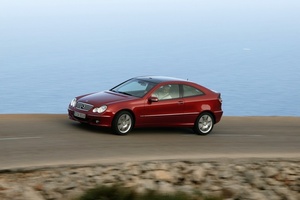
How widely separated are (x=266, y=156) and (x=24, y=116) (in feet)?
24.4

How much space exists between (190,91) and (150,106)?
5.01ft

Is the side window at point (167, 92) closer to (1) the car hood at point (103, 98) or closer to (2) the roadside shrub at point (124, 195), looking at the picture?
(1) the car hood at point (103, 98)

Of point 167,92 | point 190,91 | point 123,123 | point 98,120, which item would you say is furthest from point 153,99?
point 98,120

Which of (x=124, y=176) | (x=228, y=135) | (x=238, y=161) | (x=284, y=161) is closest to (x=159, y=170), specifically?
(x=124, y=176)

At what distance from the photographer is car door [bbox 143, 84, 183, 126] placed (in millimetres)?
21875

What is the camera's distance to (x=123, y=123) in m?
21.5

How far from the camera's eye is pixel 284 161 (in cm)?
2011

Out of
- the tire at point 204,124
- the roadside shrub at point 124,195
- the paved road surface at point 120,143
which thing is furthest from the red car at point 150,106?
the roadside shrub at point 124,195

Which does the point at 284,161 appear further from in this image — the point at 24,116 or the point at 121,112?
the point at 24,116

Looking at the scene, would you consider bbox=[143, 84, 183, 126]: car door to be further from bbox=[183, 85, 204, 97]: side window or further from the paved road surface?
the paved road surface

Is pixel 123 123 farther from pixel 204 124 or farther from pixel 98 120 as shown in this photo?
pixel 204 124

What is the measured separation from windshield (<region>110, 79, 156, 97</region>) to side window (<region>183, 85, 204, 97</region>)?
0.94 m

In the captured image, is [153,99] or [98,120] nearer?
[98,120]

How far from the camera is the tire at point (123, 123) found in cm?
2130
